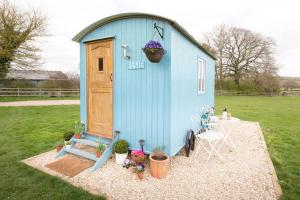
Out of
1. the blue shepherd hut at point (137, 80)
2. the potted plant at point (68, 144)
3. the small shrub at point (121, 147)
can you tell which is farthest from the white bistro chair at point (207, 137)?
the potted plant at point (68, 144)

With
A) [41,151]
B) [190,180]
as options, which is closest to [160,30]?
[190,180]

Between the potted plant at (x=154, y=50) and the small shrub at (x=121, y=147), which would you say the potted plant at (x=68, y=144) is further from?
the potted plant at (x=154, y=50)

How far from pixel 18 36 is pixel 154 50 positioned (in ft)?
55.2

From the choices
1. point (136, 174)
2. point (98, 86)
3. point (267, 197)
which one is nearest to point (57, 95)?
point (98, 86)

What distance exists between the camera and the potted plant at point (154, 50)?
10.4ft

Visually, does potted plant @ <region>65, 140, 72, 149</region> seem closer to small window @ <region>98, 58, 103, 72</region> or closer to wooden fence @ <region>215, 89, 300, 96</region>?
small window @ <region>98, 58, 103, 72</region>

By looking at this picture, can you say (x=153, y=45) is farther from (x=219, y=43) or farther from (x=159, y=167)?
(x=219, y=43)

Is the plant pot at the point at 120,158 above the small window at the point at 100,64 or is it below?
below

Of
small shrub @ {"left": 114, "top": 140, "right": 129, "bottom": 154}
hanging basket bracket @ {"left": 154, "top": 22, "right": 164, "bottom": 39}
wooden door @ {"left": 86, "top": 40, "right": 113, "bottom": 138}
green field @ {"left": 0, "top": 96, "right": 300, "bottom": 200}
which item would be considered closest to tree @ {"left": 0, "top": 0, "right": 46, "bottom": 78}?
green field @ {"left": 0, "top": 96, "right": 300, "bottom": 200}

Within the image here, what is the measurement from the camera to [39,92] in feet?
64.0

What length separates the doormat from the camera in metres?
3.47

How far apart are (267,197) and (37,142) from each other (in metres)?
5.47

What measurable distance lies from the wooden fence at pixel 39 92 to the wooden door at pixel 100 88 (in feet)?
57.8

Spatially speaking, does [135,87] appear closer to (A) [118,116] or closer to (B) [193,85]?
(A) [118,116]
